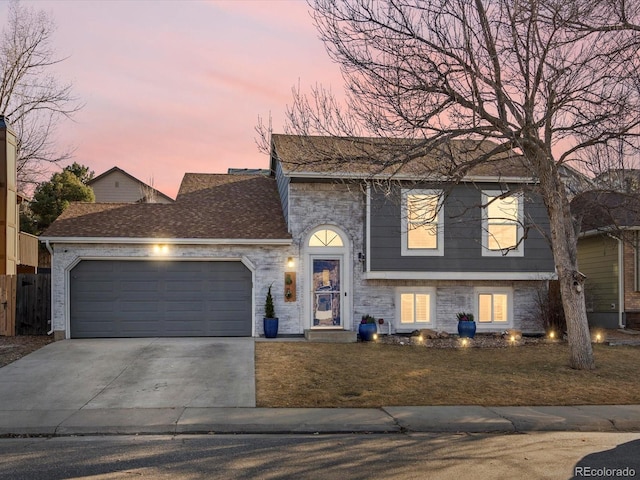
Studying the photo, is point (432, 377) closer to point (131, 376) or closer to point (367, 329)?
point (367, 329)

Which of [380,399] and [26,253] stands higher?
[26,253]

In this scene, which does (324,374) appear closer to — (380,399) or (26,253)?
(380,399)

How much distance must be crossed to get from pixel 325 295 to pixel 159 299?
15.2 ft

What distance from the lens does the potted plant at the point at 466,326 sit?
17.7m

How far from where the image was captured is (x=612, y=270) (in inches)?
855

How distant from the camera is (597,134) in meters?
12.4

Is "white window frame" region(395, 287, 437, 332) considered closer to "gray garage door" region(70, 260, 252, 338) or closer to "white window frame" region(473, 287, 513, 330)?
"white window frame" region(473, 287, 513, 330)

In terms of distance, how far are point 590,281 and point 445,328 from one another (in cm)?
827

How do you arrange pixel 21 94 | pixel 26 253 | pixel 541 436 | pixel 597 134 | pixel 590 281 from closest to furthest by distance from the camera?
pixel 541 436 → pixel 597 134 → pixel 590 281 → pixel 26 253 → pixel 21 94

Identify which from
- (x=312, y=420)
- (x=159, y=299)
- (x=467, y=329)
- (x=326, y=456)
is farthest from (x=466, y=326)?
(x=326, y=456)

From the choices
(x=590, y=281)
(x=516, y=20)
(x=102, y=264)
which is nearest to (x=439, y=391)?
(x=516, y=20)

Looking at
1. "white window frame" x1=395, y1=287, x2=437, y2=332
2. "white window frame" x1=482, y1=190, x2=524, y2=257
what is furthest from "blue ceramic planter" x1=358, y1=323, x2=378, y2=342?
"white window frame" x1=482, y1=190, x2=524, y2=257

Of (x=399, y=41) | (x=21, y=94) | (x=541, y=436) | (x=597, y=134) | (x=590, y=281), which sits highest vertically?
(x=21, y=94)
